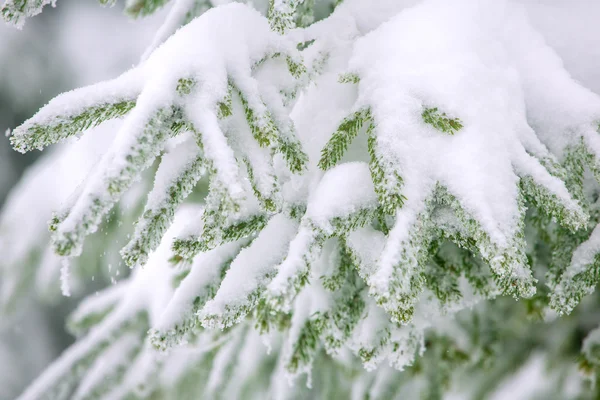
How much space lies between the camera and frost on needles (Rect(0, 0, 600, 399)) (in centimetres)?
80

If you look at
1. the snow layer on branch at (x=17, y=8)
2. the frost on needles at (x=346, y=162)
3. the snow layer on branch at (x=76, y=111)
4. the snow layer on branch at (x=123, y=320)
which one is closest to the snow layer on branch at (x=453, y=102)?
the frost on needles at (x=346, y=162)

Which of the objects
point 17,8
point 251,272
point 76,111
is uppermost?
point 17,8

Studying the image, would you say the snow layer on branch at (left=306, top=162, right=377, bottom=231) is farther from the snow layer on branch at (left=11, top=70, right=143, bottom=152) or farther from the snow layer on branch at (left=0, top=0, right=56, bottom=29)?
the snow layer on branch at (left=0, top=0, right=56, bottom=29)

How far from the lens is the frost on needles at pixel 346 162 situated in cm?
80

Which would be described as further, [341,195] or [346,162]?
[346,162]

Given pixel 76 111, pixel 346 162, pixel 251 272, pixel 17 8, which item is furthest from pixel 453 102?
pixel 17 8

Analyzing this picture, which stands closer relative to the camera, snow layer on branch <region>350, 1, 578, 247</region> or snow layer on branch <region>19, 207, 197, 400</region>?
snow layer on branch <region>350, 1, 578, 247</region>

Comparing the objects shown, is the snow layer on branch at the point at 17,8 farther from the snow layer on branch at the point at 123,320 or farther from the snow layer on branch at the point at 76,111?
the snow layer on branch at the point at 123,320

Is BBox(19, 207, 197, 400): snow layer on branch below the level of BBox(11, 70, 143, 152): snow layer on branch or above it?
below

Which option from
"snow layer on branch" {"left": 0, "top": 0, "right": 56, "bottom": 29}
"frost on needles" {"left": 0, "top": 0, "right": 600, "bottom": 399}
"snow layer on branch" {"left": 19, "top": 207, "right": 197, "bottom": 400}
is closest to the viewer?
"frost on needles" {"left": 0, "top": 0, "right": 600, "bottom": 399}

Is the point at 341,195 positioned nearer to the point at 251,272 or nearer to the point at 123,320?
the point at 251,272

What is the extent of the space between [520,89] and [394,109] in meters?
0.35

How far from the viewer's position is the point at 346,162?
105 cm

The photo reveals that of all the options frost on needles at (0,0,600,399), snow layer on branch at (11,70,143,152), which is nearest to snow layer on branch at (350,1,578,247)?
frost on needles at (0,0,600,399)
